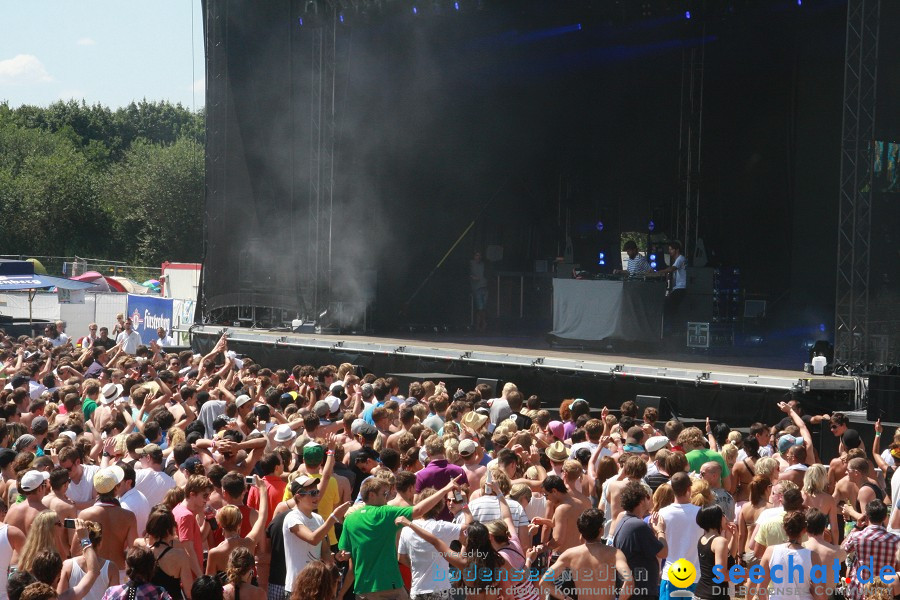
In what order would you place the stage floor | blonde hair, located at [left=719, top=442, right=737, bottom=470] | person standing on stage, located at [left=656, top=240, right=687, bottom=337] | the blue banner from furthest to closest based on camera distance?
the blue banner, person standing on stage, located at [left=656, top=240, right=687, bottom=337], the stage floor, blonde hair, located at [left=719, top=442, right=737, bottom=470]

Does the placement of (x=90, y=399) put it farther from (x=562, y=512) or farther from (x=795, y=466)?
(x=795, y=466)

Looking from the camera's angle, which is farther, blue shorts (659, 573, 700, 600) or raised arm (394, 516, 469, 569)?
blue shorts (659, 573, 700, 600)

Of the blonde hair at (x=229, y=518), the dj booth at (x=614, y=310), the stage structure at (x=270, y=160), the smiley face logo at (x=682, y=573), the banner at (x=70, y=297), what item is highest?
the stage structure at (x=270, y=160)

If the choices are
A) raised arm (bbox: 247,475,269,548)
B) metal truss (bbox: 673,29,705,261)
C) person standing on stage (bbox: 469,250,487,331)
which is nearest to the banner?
person standing on stage (bbox: 469,250,487,331)

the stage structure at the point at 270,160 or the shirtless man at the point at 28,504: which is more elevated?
the stage structure at the point at 270,160

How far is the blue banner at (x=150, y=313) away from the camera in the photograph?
2336 centimetres

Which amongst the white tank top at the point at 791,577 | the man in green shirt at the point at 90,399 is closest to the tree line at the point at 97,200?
the man in green shirt at the point at 90,399

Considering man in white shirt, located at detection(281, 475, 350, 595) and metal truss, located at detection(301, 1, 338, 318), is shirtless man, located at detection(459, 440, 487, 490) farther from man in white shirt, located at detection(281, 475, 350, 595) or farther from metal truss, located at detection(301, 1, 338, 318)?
metal truss, located at detection(301, 1, 338, 318)

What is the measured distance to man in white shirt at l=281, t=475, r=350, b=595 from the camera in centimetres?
554

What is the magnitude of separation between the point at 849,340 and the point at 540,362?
3.85 meters

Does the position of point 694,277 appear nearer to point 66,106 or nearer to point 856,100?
point 856,100

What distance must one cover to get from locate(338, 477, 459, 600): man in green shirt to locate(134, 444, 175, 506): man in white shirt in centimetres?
149

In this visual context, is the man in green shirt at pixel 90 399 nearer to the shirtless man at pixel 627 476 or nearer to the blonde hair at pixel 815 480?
the shirtless man at pixel 627 476

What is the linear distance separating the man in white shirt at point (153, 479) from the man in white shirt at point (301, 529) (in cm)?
115
